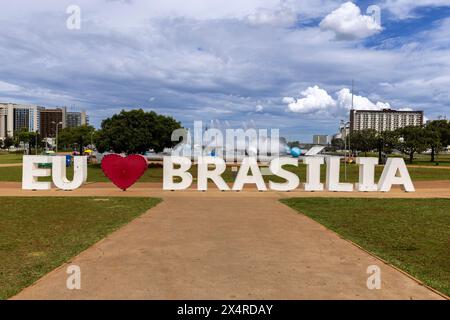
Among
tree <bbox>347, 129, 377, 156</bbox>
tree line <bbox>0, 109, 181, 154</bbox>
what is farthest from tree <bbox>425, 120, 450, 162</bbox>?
tree line <bbox>0, 109, 181, 154</bbox>

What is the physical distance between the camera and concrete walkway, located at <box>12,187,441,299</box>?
619 cm

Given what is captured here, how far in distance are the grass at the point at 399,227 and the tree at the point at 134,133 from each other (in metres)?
28.1

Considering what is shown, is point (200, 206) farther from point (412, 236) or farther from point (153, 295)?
point (153, 295)

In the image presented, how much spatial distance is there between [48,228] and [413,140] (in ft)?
203

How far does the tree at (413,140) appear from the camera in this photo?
204 ft

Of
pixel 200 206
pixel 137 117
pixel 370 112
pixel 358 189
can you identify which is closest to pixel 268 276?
pixel 200 206

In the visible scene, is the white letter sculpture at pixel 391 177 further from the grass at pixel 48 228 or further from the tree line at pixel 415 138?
the tree line at pixel 415 138

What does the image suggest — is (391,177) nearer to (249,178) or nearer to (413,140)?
(249,178)

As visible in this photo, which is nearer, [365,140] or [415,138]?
[415,138]

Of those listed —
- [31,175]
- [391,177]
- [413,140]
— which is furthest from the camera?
[413,140]

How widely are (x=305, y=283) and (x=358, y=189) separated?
58.6 ft

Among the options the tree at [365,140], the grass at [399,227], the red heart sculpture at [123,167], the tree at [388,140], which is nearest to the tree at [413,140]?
the tree at [388,140]

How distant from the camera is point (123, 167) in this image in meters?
22.2

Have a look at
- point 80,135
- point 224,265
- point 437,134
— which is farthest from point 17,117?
point 224,265
